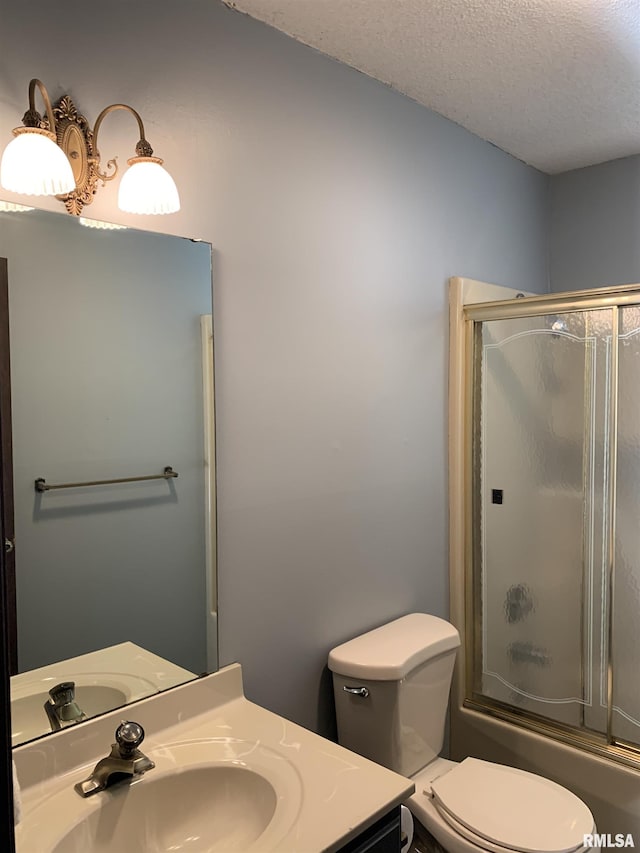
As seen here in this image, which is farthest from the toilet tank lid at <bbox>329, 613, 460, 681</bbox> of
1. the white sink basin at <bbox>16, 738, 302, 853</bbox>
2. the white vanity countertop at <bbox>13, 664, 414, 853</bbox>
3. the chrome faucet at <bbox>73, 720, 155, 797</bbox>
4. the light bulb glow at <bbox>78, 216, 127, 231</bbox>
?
the light bulb glow at <bbox>78, 216, 127, 231</bbox>

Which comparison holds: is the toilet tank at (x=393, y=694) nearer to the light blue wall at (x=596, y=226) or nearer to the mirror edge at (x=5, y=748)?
the mirror edge at (x=5, y=748)

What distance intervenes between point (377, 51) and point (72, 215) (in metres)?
1.05

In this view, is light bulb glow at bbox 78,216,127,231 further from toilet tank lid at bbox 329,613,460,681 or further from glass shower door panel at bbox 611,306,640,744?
glass shower door panel at bbox 611,306,640,744

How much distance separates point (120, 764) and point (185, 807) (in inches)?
6.7

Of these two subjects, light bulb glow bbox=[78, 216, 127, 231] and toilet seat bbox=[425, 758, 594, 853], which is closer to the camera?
light bulb glow bbox=[78, 216, 127, 231]

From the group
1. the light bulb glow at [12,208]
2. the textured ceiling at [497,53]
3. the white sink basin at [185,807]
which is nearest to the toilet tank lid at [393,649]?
the white sink basin at [185,807]

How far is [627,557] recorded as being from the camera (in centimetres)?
207

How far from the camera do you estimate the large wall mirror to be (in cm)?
123

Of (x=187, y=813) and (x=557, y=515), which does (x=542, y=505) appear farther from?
(x=187, y=813)

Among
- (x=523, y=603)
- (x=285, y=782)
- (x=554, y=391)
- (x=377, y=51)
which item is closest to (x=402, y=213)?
(x=377, y=51)

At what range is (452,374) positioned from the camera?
235cm

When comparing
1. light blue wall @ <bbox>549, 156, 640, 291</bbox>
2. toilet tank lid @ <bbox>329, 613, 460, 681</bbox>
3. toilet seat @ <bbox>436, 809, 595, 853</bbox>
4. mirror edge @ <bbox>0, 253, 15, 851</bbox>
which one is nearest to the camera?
mirror edge @ <bbox>0, 253, 15, 851</bbox>

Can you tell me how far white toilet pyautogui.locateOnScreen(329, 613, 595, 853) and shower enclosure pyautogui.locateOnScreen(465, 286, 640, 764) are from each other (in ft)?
1.39

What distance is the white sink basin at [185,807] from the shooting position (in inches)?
44.5
